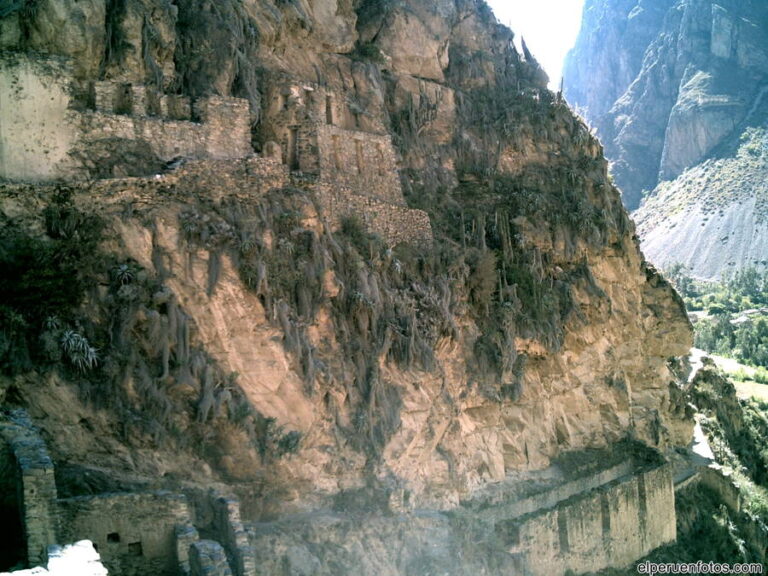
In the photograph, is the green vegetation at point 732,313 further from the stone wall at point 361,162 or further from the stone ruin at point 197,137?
the stone ruin at point 197,137

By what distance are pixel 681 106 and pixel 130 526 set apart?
454 feet

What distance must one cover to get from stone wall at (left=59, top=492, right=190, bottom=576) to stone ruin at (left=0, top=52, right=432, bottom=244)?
932 centimetres

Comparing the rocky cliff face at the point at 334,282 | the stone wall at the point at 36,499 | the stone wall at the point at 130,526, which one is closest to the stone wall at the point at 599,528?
the rocky cliff face at the point at 334,282

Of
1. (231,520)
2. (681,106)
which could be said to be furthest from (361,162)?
(681,106)

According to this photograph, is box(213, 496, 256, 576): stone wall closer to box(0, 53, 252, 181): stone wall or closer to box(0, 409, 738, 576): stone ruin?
box(0, 409, 738, 576): stone ruin

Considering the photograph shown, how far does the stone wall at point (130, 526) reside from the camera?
1562 cm

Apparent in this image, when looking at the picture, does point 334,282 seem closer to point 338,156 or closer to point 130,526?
point 338,156

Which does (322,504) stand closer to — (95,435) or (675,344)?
(95,435)

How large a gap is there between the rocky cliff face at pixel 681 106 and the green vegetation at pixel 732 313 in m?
6.42

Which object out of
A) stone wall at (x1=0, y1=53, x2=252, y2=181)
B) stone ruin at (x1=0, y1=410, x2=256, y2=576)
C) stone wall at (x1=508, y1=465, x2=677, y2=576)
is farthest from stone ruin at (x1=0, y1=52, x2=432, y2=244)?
stone wall at (x1=508, y1=465, x2=677, y2=576)

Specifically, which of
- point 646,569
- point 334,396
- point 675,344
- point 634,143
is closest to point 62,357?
point 334,396

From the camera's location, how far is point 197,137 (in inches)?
989

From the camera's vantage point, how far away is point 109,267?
20.6 m

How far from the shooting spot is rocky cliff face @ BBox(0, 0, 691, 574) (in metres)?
20.2
